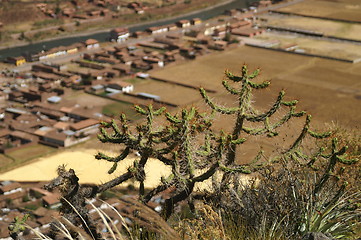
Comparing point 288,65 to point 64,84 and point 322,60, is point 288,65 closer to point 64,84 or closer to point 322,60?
point 322,60

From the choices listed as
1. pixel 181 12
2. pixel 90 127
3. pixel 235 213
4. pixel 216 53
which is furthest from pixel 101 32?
pixel 235 213

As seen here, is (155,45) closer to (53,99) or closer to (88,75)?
(88,75)

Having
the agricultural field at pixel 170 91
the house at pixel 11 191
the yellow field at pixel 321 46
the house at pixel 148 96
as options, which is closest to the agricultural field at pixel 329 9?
the yellow field at pixel 321 46

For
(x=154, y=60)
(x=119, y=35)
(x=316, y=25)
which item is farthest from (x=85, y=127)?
(x=316, y=25)

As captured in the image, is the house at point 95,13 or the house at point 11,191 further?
the house at point 95,13

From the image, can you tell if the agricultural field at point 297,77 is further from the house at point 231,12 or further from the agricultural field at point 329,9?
the house at point 231,12

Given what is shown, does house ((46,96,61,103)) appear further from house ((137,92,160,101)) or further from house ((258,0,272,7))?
house ((258,0,272,7))
